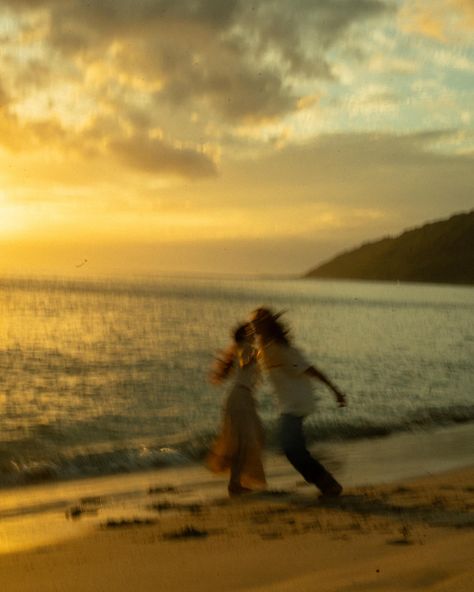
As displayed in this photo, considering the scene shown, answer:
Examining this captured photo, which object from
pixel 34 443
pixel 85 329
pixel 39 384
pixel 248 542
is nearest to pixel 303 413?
pixel 248 542

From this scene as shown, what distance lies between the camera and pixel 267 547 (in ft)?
21.1

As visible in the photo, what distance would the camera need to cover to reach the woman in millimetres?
8750

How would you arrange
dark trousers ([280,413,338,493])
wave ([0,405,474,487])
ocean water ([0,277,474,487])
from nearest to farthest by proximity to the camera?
dark trousers ([280,413,338,493]), wave ([0,405,474,487]), ocean water ([0,277,474,487])

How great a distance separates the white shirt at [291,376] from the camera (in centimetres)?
848

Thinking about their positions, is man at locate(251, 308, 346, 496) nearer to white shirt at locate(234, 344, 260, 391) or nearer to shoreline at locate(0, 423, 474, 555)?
white shirt at locate(234, 344, 260, 391)

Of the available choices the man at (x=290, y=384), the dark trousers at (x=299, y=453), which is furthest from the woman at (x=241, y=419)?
the dark trousers at (x=299, y=453)

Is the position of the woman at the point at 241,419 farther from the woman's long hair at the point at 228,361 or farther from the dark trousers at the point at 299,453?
the dark trousers at the point at 299,453

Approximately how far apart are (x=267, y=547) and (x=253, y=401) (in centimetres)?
260

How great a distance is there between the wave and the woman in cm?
358

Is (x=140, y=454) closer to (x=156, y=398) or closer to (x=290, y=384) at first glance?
(x=290, y=384)

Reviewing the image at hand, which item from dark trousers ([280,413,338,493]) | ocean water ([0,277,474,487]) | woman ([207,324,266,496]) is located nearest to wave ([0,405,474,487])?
ocean water ([0,277,474,487])

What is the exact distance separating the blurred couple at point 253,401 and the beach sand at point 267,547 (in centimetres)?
27

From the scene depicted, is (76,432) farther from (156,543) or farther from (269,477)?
(156,543)

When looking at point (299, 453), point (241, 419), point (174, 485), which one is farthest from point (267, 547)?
point (174, 485)
